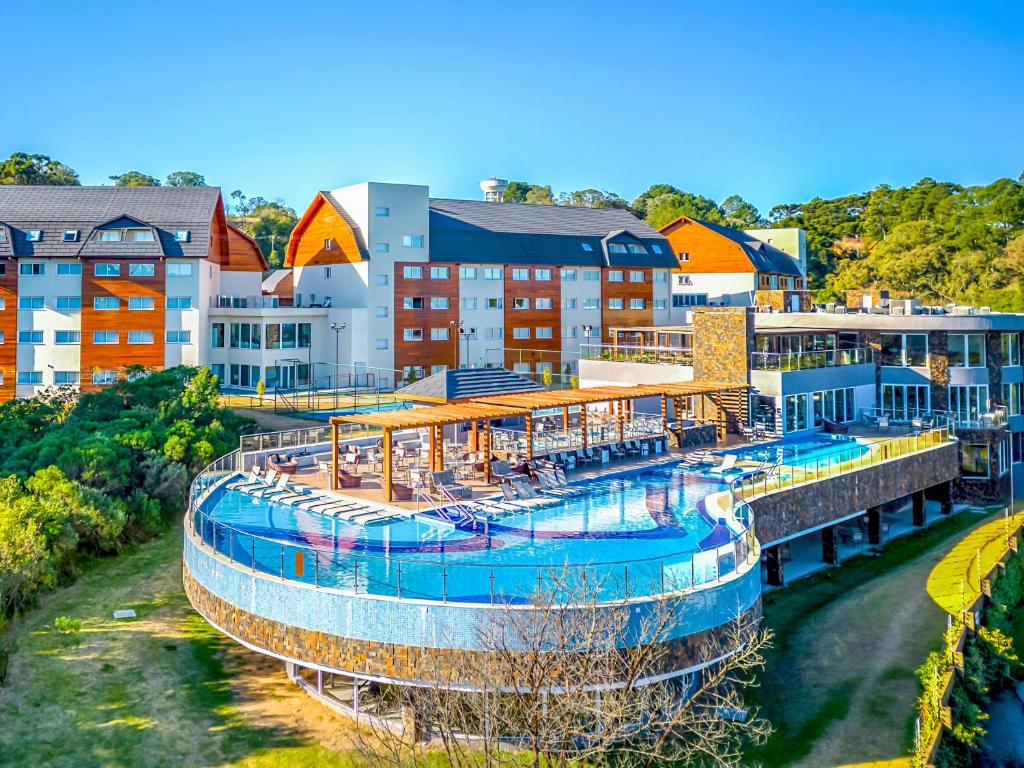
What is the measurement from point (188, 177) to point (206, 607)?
93739mm

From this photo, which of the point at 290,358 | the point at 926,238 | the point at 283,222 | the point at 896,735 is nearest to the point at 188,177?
the point at 283,222

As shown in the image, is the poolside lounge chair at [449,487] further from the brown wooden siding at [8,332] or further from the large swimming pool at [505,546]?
the brown wooden siding at [8,332]

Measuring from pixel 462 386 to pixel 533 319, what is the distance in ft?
78.8

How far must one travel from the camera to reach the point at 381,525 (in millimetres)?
17094

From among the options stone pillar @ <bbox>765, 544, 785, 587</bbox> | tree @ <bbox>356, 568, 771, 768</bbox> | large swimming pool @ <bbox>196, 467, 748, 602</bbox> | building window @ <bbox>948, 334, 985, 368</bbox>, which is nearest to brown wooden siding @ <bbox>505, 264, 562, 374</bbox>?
building window @ <bbox>948, 334, 985, 368</bbox>

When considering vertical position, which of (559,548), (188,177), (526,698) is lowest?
(526,698)

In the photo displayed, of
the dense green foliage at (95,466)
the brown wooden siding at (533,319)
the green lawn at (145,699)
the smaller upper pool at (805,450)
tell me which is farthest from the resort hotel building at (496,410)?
the dense green foliage at (95,466)

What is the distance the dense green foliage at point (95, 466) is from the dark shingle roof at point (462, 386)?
7156 mm

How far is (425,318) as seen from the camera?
145 ft

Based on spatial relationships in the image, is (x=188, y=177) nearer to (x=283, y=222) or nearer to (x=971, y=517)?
(x=283, y=222)

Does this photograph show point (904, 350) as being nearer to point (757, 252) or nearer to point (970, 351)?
point (970, 351)

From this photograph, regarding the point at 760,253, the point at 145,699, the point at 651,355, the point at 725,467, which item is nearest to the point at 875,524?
the point at 725,467

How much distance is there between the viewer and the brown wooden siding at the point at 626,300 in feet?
163

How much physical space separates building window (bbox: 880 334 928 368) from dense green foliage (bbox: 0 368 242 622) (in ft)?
77.4
